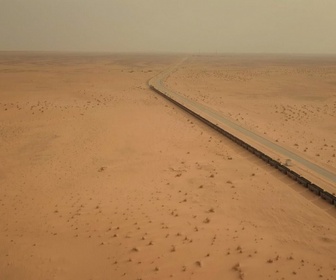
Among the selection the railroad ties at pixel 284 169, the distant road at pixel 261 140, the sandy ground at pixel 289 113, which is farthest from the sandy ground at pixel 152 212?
the sandy ground at pixel 289 113

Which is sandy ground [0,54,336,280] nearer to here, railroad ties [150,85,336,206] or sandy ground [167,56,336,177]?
railroad ties [150,85,336,206]

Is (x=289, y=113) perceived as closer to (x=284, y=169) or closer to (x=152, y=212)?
(x=284, y=169)

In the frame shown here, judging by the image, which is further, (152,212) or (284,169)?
(284,169)

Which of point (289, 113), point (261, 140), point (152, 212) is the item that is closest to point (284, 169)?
point (261, 140)

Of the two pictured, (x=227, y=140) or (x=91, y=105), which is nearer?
(x=227, y=140)

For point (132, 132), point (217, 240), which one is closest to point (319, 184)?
point (217, 240)

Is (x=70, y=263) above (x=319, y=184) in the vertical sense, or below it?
below

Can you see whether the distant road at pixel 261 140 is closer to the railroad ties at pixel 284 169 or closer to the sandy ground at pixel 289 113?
the sandy ground at pixel 289 113

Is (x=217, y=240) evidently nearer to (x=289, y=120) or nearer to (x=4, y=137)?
(x=4, y=137)

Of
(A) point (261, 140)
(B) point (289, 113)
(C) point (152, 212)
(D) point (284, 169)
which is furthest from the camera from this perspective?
(B) point (289, 113)
